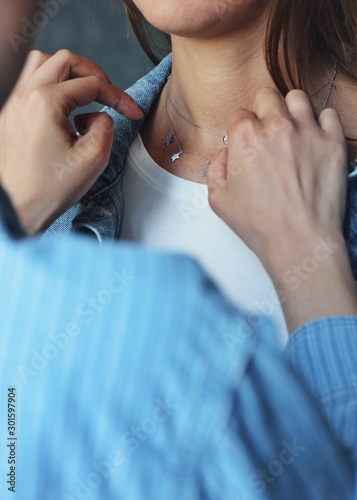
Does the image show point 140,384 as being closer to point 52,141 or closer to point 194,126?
point 52,141

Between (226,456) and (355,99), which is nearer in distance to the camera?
(226,456)

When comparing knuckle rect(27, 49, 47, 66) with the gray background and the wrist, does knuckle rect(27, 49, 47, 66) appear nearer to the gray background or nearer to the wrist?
the wrist

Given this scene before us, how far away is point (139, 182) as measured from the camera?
0.65 metres

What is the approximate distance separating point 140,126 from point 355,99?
0.66 feet

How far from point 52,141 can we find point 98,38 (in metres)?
0.54

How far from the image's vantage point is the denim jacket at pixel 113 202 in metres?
0.56

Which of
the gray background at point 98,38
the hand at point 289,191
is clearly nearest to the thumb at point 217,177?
the hand at point 289,191

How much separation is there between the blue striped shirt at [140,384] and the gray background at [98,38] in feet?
2.80

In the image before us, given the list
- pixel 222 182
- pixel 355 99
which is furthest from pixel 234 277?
pixel 355 99

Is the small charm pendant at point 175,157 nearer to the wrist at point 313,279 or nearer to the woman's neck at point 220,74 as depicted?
the woman's neck at point 220,74

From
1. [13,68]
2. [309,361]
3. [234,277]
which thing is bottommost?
[234,277]

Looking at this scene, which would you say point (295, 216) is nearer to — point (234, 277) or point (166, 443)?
point (234, 277)

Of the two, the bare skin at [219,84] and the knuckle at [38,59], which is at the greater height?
the knuckle at [38,59]

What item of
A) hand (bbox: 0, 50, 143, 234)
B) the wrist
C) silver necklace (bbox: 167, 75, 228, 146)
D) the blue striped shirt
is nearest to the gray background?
silver necklace (bbox: 167, 75, 228, 146)
